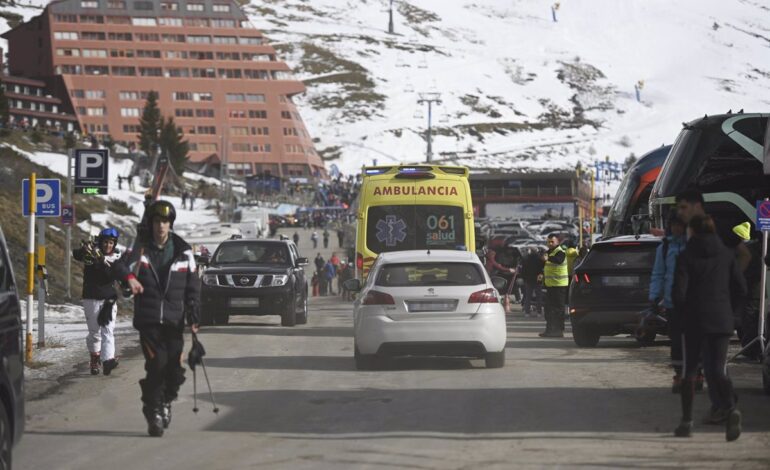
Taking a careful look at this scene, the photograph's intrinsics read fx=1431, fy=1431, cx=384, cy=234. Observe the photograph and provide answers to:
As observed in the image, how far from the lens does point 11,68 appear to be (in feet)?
591

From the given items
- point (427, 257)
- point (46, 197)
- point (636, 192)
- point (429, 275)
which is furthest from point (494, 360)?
point (636, 192)

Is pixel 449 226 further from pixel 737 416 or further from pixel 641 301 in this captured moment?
pixel 737 416

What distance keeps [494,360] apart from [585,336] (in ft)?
14.4

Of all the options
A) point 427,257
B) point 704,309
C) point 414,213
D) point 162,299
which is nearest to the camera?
point 704,309

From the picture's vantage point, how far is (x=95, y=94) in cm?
17150

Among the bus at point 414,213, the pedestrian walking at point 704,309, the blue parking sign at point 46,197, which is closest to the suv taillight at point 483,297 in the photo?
the pedestrian walking at point 704,309

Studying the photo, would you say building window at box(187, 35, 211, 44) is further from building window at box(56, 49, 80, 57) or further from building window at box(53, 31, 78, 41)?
building window at box(53, 31, 78, 41)

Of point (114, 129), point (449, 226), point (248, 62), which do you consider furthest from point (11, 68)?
point (449, 226)

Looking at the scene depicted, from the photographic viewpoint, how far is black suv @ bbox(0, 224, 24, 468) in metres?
7.86

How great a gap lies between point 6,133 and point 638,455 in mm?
81019

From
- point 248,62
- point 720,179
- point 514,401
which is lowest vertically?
point 514,401

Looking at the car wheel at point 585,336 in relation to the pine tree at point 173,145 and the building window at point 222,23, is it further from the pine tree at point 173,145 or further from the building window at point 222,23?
the building window at point 222,23

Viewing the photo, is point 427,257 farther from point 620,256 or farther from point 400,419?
point 400,419

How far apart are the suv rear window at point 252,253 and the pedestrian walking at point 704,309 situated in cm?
1692
